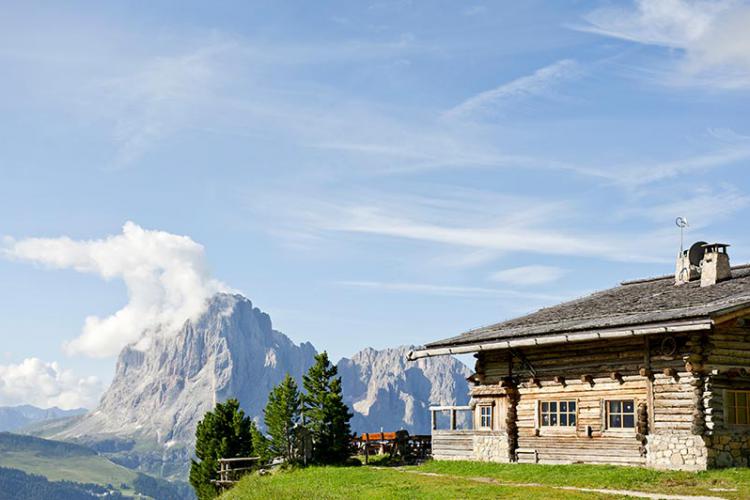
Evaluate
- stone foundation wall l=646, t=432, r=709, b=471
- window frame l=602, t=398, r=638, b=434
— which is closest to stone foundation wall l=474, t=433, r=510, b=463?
window frame l=602, t=398, r=638, b=434

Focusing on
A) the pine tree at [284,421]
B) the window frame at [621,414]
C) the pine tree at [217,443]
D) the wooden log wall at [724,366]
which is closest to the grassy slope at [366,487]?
the pine tree at [284,421]

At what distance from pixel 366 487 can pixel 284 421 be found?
10905mm

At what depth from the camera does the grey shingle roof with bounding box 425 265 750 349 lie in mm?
28672

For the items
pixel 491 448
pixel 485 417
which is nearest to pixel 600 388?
pixel 491 448

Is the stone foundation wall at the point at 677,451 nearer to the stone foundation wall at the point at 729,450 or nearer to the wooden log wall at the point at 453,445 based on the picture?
the stone foundation wall at the point at 729,450

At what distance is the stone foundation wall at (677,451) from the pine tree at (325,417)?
47.9 ft

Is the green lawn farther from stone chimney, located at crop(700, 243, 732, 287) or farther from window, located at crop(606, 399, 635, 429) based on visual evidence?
stone chimney, located at crop(700, 243, 732, 287)

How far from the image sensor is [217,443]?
48.1 m

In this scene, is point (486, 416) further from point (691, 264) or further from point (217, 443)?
point (217, 443)

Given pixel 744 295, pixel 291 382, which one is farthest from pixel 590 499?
pixel 291 382

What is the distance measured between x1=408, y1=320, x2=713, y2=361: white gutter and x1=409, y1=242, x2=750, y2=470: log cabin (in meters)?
0.04

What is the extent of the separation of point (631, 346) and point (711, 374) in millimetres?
2958

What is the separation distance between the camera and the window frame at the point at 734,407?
28.6 m

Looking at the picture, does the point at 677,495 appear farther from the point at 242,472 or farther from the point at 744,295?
the point at 242,472
